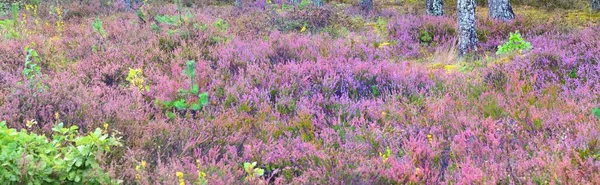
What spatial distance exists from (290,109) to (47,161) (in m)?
3.17

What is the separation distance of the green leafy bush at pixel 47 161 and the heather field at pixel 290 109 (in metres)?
0.01

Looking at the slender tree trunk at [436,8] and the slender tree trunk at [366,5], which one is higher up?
the slender tree trunk at [436,8]

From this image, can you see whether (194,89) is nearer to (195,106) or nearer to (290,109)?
(195,106)

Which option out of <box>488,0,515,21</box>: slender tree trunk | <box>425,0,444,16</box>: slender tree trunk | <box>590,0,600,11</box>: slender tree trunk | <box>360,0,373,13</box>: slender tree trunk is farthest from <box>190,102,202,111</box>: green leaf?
<box>590,0,600,11</box>: slender tree trunk

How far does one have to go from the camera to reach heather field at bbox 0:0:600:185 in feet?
13.0

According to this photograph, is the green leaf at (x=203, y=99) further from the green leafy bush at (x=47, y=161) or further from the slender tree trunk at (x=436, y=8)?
the slender tree trunk at (x=436, y=8)

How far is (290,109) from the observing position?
6.12 metres

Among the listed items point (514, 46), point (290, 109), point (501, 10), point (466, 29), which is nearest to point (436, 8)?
point (501, 10)

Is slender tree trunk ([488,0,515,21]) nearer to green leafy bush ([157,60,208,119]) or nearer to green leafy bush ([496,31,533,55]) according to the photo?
green leafy bush ([496,31,533,55])

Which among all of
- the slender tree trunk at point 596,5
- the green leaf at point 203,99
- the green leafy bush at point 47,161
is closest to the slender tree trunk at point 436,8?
the slender tree trunk at point 596,5

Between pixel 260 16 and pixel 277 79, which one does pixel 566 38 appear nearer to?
pixel 277 79

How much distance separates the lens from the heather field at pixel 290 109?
155 inches

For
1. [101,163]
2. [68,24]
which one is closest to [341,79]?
[101,163]

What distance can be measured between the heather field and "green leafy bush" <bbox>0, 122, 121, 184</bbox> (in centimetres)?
1
